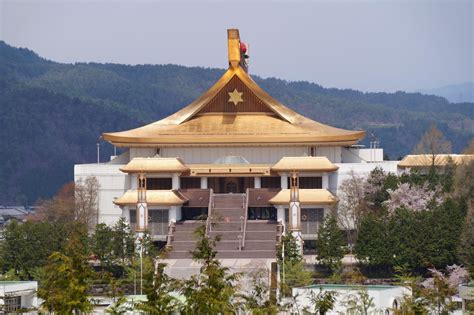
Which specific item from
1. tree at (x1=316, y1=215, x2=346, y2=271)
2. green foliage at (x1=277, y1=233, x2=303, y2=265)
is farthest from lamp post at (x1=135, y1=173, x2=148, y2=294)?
tree at (x1=316, y1=215, x2=346, y2=271)

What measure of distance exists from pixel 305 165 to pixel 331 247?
786 cm

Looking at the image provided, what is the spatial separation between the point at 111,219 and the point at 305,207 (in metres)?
9.45

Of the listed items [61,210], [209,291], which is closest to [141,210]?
[61,210]

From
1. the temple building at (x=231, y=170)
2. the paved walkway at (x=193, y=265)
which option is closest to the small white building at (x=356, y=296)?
the paved walkway at (x=193, y=265)

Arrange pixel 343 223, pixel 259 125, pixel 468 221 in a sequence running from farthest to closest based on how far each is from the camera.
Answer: pixel 259 125, pixel 343 223, pixel 468 221

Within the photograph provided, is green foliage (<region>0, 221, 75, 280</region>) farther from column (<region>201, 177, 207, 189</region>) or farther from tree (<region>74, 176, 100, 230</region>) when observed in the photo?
column (<region>201, 177, 207, 189</region>)

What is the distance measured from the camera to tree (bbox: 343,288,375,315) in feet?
157

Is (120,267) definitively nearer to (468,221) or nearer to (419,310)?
(468,221)

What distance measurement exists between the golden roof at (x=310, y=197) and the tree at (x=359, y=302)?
2443cm

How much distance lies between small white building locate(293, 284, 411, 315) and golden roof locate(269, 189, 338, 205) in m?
21.5

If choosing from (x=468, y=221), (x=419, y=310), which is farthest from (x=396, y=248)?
(x=419, y=310)

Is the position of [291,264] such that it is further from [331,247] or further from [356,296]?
[356,296]

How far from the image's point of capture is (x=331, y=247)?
6862 cm

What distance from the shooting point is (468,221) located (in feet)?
217
